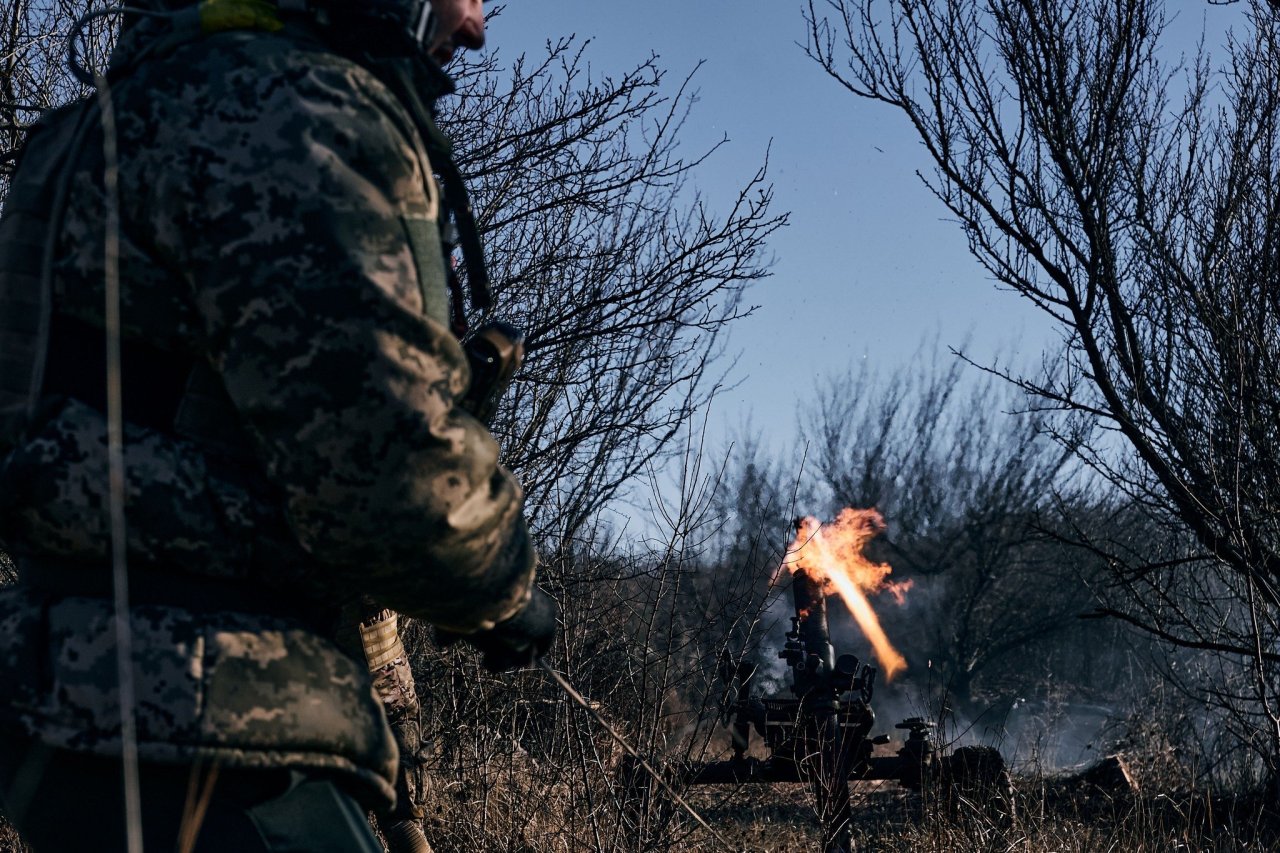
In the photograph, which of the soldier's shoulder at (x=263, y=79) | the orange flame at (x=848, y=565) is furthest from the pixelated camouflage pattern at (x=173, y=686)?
the orange flame at (x=848, y=565)

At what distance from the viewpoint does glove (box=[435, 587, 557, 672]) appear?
1747 mm

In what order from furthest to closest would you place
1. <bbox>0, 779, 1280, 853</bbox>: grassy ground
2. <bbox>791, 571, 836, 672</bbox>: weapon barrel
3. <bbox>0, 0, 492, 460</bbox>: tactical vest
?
<bbox>791, 571, 836, 672</bbox>: weapon barrel < <bbox>0, 779, 1280, 853</bbox>: grassy ground < <bbox>0, 0, 492, 460</bbox>: tactical vest

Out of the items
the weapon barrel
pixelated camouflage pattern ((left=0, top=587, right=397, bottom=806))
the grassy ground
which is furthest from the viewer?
the weapon barrel

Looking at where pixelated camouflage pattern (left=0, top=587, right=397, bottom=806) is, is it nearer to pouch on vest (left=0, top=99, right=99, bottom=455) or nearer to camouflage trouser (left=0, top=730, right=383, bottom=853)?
camouflage trouser (left=0, top=730, right=383, bottom=853)

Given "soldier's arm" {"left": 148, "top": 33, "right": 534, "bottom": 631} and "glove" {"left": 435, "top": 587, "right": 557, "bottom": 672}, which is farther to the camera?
"glove" {"left": 435, "top": 587, "right": 557, "bottom": 672}

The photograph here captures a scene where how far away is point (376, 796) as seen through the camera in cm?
158

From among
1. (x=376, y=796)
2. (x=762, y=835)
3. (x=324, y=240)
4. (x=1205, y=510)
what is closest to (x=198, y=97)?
(x=324, y=240)

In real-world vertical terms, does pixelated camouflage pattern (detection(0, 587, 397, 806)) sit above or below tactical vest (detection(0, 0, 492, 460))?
below

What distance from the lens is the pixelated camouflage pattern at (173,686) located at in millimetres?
1387

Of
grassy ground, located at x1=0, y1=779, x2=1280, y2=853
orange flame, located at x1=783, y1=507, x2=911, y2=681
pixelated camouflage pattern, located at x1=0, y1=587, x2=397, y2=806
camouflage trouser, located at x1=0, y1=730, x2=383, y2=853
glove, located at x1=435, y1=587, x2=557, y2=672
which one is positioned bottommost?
grassy ground, located at x1=0, y1=779, x2=1280, y2=853

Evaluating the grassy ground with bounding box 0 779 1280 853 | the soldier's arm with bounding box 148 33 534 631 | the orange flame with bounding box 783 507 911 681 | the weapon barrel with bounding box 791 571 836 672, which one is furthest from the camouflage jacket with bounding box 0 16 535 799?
the weapon barrel with bounding box 791 571 836 672

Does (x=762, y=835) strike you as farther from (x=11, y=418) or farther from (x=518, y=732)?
(x=11, y=418)

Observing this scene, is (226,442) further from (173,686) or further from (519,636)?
(519,636)

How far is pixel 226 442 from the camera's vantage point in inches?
59.1
